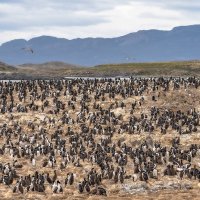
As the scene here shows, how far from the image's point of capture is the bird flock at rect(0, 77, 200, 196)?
35.3 meters

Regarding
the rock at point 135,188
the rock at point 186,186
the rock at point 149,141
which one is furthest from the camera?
the rock at point 149,141

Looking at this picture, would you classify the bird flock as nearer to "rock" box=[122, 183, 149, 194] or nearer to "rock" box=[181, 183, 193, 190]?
"rock" box=[122, 183, 149, 194]

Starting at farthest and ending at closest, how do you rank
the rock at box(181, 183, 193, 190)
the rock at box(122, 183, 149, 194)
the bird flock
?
the bird flock, the rock at box(181, 183, 193, 190), the rock at box(122, 183, 149, 194)

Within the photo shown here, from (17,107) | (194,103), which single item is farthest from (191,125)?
(17,107)

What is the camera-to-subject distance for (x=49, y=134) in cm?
4800

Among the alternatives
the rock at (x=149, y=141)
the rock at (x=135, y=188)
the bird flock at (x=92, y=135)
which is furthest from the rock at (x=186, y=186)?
the rock at (x=149, y=141)

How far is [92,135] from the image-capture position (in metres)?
47.2

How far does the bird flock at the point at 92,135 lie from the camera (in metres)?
35.3

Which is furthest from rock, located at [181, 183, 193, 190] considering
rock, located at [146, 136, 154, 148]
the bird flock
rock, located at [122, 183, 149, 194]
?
rock, located at [146, 136, 154, 148]

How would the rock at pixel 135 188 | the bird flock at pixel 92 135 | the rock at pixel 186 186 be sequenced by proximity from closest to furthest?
the rock at pixel 135 188 < the rock at pixel 186 186 < the bird flock at pixel 92 135

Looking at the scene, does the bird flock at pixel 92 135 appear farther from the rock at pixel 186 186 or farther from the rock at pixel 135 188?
the rock at pixel 186 186

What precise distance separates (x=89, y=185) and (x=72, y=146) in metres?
9.14

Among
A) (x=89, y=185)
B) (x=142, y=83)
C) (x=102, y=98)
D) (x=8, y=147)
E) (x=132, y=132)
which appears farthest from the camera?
(x=142, y=83)

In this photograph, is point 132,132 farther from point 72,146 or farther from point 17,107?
point 17,107
